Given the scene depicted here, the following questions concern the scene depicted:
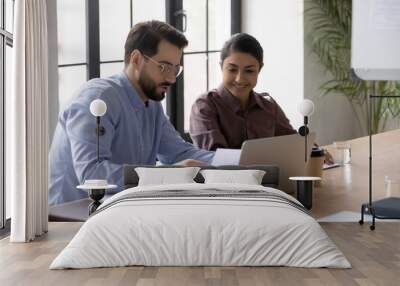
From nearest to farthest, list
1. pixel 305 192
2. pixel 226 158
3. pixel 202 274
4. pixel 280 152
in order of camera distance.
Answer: pixel 202 274
pixel 305 192
pixel 280 152
pixel 226 158

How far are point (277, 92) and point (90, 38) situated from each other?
2.31 meters

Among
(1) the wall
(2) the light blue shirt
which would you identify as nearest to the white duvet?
(2) the light blue shirt

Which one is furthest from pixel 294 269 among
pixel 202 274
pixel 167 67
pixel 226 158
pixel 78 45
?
pixel 78 45

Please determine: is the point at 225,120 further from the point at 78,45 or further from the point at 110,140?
the point at 78,45

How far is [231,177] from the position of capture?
395 cm

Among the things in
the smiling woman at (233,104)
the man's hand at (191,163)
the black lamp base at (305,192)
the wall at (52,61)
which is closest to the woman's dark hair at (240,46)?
the smiling woman at (233,104)

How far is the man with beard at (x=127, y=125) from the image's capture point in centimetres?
381

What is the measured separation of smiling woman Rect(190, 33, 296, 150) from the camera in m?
4.35

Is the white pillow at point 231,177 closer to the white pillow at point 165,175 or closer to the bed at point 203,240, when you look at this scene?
the white pillow at point 165,175

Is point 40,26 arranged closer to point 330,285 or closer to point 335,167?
point 335,167

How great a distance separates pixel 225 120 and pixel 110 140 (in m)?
0.85

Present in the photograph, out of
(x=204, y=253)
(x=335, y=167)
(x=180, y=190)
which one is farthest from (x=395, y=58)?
(x=204, y=253)

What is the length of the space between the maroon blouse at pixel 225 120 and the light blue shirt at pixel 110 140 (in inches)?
4.5

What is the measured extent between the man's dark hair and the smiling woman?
0.36 meters
